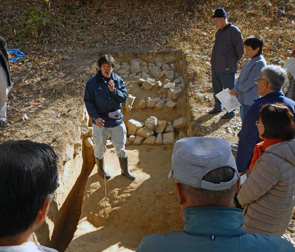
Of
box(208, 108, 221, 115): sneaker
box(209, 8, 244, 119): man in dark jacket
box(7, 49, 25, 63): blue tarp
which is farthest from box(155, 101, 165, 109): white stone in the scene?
box(7, 49, 25, 63): blue tarp

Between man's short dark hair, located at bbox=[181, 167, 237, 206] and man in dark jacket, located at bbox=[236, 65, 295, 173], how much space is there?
5.99 ft

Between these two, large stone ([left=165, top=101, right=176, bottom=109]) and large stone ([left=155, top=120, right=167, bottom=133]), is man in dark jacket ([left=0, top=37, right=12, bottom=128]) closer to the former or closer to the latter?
large stone ([left=155, top=120, right=167, bottom=133])

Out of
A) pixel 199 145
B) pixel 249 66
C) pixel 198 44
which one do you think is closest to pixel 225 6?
pixel 198 44

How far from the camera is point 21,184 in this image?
48.1 inches

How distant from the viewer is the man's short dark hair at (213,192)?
1.40 meters

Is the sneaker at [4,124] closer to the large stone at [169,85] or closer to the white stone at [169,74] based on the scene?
the large stone at [169,85]

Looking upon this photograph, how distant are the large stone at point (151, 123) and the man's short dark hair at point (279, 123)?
15.2 feet

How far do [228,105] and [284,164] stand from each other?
2.62 metres

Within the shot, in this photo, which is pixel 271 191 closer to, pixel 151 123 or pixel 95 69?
pixel 151 123

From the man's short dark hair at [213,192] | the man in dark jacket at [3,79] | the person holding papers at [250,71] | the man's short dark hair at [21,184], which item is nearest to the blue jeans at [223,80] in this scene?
the person holding papers at [250,71]

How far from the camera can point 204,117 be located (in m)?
5.80

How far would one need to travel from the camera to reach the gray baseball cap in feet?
4.60

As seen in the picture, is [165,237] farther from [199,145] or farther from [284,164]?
[284,164]

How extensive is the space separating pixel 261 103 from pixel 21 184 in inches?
100
